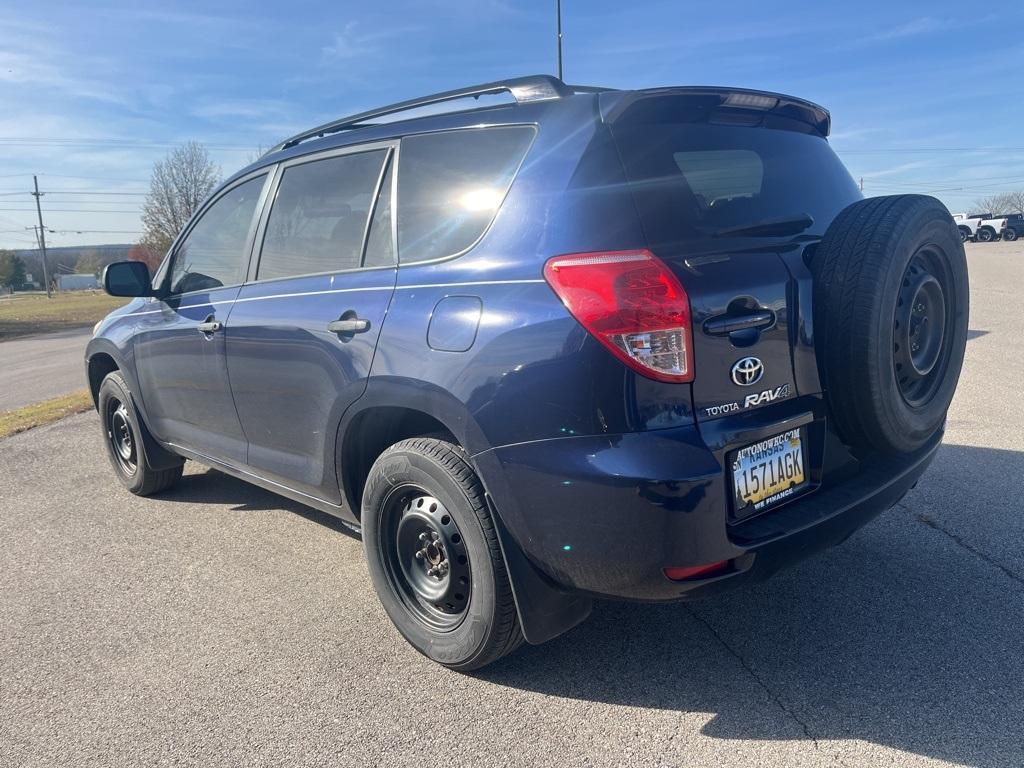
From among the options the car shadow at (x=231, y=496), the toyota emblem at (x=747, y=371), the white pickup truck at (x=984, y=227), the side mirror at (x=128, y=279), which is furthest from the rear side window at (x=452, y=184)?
the white pickup truck at (x=984, y=227)

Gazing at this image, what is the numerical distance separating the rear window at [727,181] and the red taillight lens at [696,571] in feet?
3.06

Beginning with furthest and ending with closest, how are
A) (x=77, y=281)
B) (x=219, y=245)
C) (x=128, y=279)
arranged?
1. (x=77, y=281)
2. (x=128, y=279)
3. (x=219, y=245)

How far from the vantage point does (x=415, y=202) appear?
2.98 m

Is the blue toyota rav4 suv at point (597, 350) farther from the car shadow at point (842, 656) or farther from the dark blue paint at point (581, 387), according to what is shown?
the car shadow at point (842, 656)

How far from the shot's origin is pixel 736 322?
2.34 m

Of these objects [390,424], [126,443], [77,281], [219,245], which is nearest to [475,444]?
[390,424]

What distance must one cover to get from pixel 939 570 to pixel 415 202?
266 cm

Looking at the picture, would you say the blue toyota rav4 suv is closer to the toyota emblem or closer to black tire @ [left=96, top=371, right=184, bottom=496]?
the toyota emblem

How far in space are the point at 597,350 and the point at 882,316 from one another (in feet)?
3.19

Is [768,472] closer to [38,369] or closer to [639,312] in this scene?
[639,312]

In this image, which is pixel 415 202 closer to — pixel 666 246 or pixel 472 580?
pixel 666 246

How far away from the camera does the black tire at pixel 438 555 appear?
2.55m

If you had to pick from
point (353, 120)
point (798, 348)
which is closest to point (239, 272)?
point (353, 120)

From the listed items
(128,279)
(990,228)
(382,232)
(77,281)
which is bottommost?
(77,281)
